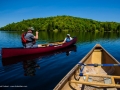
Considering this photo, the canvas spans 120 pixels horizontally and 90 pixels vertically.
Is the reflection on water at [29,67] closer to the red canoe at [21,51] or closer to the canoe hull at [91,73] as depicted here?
the red canoe at [21,51]

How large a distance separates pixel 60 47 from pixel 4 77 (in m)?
11.7

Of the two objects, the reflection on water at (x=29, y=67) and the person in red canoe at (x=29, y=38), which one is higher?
the person in red canoe at (x=29, y=38)

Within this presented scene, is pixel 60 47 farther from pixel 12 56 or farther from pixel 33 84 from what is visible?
pixel 33 84

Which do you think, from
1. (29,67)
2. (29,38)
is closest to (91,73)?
(29,67)

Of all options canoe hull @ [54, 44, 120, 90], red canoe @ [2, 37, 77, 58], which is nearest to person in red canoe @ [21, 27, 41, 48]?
red canoe @ [2, 37, 77, 58]

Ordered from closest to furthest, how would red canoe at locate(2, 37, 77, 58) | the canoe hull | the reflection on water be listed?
the canoe hull, the reflection on water, red canoe at locate(2, 37, 77, 58)

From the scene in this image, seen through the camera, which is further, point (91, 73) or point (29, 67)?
point (29, 67)

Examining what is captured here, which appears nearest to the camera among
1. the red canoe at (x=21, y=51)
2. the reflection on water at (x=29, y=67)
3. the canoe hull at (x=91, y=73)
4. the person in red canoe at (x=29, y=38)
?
the canoe hull at (x=91, y=73)

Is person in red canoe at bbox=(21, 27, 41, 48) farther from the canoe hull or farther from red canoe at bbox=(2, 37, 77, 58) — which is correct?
the canoe hull

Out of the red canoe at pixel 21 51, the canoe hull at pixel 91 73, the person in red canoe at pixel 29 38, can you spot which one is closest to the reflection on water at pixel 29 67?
the red canoe at pixel 21 51

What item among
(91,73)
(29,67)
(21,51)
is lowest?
(29,67)

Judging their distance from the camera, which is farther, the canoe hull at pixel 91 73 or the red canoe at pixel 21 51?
the red canoe at pixel 21 51

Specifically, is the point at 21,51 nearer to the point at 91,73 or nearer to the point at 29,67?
the point at 29,67

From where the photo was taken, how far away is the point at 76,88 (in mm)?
6914
